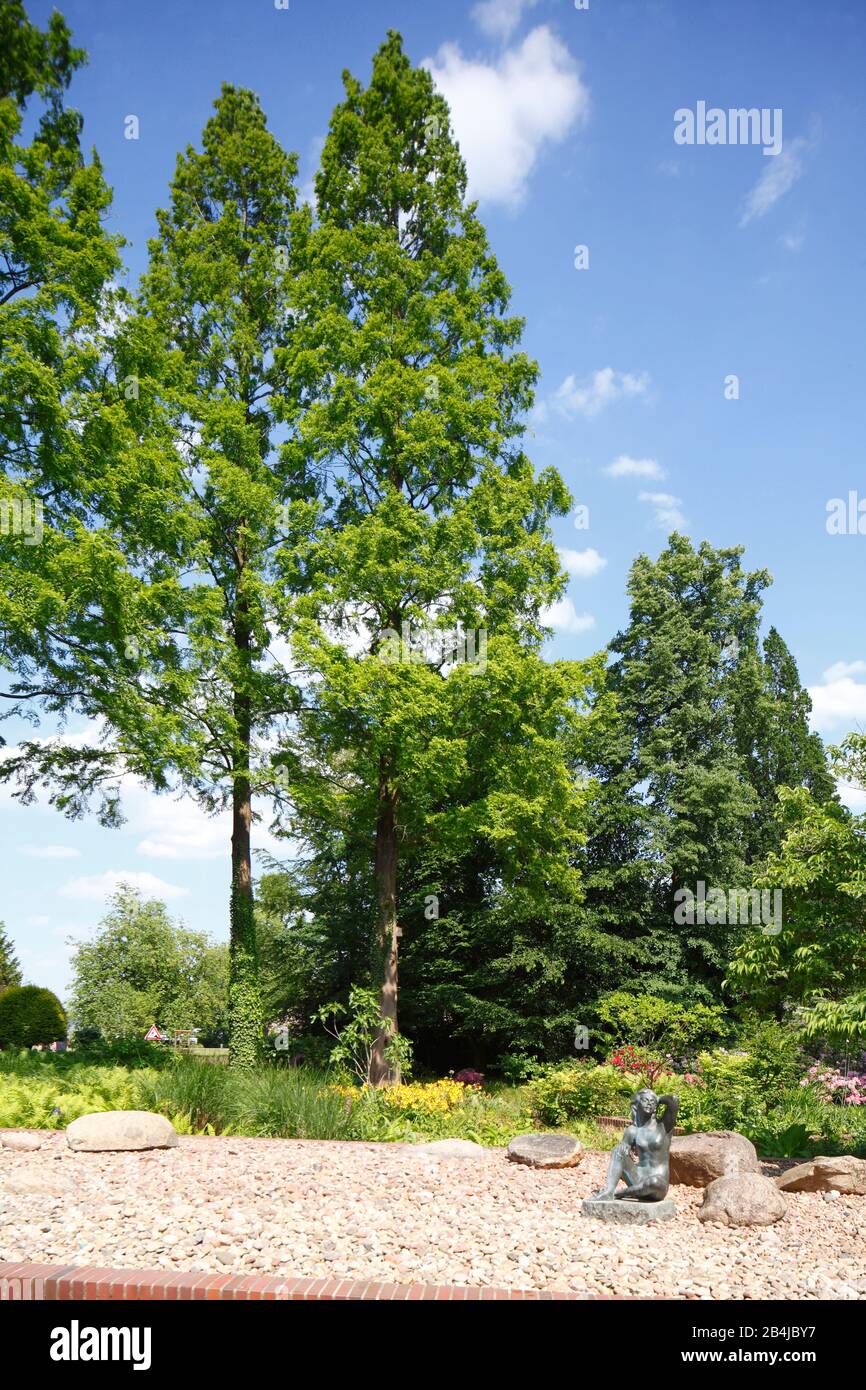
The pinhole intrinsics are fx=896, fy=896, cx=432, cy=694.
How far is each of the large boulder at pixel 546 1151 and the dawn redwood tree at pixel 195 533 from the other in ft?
22.2

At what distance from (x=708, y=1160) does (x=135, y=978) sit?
25.4 m

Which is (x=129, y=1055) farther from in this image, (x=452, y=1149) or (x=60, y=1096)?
(x=452, y=1149)

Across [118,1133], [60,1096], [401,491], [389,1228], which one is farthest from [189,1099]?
[401,491]

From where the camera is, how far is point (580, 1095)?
42.3 feet

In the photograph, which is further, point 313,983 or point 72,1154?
point 313,983

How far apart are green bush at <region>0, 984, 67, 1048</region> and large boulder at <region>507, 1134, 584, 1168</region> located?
1540 centimetres

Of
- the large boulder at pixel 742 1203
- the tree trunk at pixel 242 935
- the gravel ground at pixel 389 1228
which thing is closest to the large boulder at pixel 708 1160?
the gravel ground at pixel 389 1228

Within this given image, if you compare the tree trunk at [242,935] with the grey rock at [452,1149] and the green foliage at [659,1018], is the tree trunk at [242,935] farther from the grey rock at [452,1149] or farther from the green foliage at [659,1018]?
the grey rock at [452,1149]

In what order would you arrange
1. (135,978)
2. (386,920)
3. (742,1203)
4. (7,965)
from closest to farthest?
(742,1203), (386,920), (135,978), (7,965)

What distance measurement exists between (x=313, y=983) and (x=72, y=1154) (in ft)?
43.9
